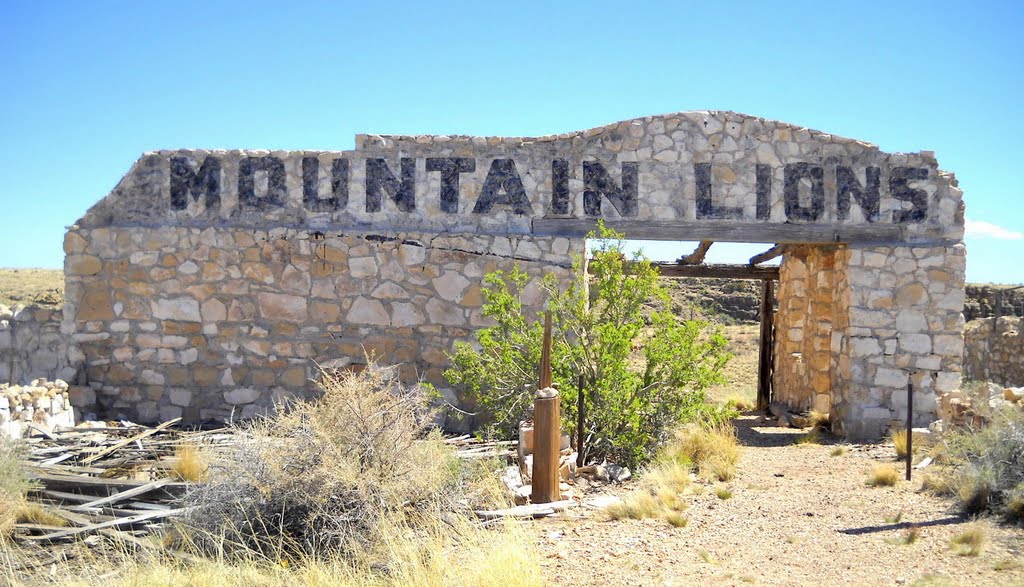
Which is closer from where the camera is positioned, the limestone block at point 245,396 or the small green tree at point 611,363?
the small green tree at point 611,363

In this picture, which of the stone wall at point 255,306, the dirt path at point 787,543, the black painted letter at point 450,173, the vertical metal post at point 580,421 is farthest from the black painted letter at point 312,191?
the dirt path at point 787,543

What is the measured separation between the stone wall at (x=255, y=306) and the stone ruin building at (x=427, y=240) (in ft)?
0.07

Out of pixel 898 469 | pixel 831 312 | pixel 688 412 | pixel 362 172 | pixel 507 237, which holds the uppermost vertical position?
pixel 362 172

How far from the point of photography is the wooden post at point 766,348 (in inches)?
607

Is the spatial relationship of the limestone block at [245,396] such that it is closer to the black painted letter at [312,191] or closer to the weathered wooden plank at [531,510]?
the black painted letter at [312,191]

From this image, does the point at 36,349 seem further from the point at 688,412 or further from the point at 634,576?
the point at 634,576

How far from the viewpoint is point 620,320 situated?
27.1ft

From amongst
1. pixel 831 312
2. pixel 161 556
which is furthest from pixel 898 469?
pixel 161 556

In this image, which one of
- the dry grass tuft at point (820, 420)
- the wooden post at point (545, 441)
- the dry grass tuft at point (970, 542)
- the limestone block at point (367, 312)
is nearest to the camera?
the dry grass tuft at point (970, 542)

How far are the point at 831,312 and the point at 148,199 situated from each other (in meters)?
9.62

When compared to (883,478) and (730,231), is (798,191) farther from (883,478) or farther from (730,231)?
(883,478)

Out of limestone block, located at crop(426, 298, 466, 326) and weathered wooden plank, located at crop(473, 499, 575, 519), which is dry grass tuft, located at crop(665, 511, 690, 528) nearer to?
weathered wooden plank, located at crop(473, 499, 575, 519)

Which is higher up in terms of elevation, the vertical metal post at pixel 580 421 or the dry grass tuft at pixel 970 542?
the vertical metal post at pixel 580 421

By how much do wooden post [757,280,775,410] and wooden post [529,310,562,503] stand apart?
9.63 meters
